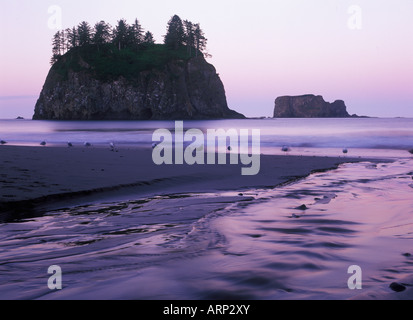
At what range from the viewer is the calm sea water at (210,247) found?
10.9ft

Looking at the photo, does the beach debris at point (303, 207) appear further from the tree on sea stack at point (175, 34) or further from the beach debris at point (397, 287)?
the tree on sea stack at point (175, 34)

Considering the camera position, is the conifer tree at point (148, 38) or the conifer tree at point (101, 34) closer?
the conifer tree at point (101, 34)

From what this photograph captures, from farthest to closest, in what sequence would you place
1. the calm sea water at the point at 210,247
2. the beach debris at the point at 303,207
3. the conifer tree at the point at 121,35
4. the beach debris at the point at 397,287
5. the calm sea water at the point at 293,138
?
the conifer tree at the point at 121,35
the calm sea water at the point at 293,138
the beach debris at the point at 303,207
the calm sea water at the point at 210,247
the beach debris at the point at 397,287

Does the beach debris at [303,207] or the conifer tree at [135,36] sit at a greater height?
the conifer tree at [135,36]

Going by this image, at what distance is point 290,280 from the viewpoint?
11.5ft

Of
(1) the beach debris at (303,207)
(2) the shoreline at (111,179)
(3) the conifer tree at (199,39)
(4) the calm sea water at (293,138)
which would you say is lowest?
(1) the beach debris at (303,207)

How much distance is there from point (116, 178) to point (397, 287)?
7.37m

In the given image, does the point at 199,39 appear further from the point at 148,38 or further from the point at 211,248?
the point at 211,248

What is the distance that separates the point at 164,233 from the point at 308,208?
2.87 meters

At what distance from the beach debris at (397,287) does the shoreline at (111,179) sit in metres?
5.58

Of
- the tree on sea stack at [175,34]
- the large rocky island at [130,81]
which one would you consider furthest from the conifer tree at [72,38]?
the tree on sea stack at [175,34]

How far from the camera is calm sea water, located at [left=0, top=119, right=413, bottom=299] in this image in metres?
3.34

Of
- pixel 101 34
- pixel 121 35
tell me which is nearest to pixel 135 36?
pixel 121 35
